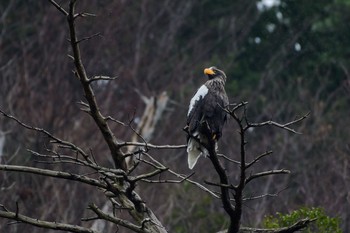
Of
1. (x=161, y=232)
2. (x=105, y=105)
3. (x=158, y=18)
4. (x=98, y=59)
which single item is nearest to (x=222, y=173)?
(x=161, y=232)

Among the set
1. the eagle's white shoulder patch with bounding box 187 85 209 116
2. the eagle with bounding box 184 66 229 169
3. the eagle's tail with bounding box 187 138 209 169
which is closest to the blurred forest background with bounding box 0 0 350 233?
the eagle's white shoulder patch with bounding box 187 85 209 116

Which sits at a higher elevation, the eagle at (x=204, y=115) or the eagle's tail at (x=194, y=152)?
the eagle at (x=204, y=115)

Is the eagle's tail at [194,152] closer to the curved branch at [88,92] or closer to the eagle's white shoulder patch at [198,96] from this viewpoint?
the eagle's white shoulder patch at [198,96]

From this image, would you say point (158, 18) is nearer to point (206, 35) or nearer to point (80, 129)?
point (206, 35)

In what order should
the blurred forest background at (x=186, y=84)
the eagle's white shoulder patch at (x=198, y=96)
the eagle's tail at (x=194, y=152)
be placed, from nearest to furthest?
the eagle's tail at (x=194, y=152) < the eagle's white shoulder patch at (x=198, y=96) < the blurred forest background at (x=186, y=84)

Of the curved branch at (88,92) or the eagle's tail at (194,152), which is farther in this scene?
the eagle's tail at (194,152)

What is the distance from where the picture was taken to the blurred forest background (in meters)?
17.3

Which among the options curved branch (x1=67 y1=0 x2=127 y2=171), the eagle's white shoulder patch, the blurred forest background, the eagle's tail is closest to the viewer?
curved branch (x1=67 y1=0 x2=127 y2=171)

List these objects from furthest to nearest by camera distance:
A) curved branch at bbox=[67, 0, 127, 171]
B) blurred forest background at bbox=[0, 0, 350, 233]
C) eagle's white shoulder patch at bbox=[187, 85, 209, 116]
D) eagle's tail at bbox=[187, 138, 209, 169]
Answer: blurred forest background at bbox=[0, 0, 350, 233] → eagle's white shoulder patch at bbox=[187, 85, 209, 116] → eagle's tail at bbox=[187, 138, 209, 169] → curved branch at bbox=[67, 0, 127, 171]

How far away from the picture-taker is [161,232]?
7.11 m

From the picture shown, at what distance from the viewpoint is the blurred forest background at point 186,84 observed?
17297mm

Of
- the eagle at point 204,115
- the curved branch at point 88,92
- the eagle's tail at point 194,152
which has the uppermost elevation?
the eagle at point 204,115

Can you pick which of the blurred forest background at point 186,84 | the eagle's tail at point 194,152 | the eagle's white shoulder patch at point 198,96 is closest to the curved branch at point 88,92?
the eagle's tail at point 194,152

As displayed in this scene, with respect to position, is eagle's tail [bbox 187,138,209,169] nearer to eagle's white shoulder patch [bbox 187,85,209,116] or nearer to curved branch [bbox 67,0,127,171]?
eagle's white shoulder patch [bbox 187,85,209,116]
